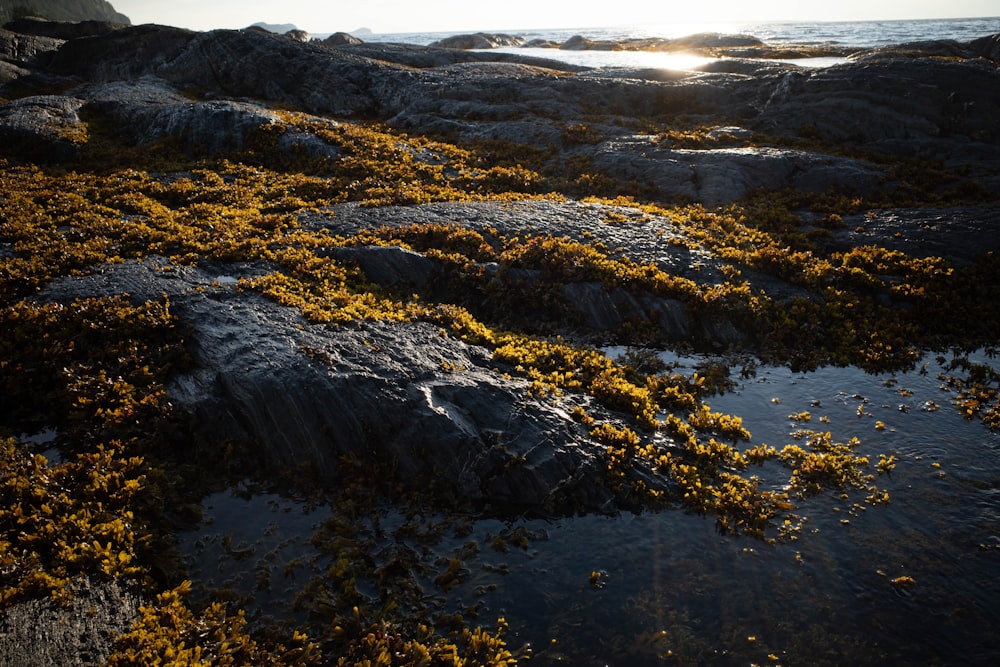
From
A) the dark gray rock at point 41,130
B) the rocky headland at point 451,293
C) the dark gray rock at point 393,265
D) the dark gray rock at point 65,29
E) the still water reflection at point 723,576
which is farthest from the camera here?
the dark gray rock at point 65,29

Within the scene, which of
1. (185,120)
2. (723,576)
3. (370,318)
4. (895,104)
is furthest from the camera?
(895,104)

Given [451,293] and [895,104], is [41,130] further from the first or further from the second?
Answer: [895,104]

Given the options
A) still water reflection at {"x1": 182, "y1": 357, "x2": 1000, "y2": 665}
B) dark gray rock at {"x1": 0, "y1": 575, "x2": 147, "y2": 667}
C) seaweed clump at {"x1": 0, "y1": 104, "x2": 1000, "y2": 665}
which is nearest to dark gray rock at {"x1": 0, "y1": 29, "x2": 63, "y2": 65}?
seaweed clump at {"x1": 0, "y1": 104, "x2": 1000, "y2": 665}

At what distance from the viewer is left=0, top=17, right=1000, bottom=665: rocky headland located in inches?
475

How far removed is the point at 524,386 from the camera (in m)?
14.4

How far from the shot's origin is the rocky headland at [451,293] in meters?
12.1

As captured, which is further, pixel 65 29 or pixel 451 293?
pixel 65 29

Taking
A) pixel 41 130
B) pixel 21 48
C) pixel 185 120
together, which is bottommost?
pixel 41 130

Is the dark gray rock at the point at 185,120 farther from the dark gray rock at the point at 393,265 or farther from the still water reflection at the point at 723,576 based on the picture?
the still water reflection at the point at 723,576

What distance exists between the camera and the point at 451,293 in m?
19.8

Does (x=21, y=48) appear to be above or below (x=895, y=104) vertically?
above

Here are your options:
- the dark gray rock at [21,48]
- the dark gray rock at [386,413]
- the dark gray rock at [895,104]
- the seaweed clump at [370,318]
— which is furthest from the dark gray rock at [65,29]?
the dark gray rock at [895,104]

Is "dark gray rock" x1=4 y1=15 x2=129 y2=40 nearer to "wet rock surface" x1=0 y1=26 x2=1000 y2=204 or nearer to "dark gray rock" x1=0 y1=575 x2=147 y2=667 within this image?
"wet rock surface" x1=0 y1=26 x2=1000 y2=204

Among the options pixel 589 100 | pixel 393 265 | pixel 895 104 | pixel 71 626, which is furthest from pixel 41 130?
pixel 895 104
